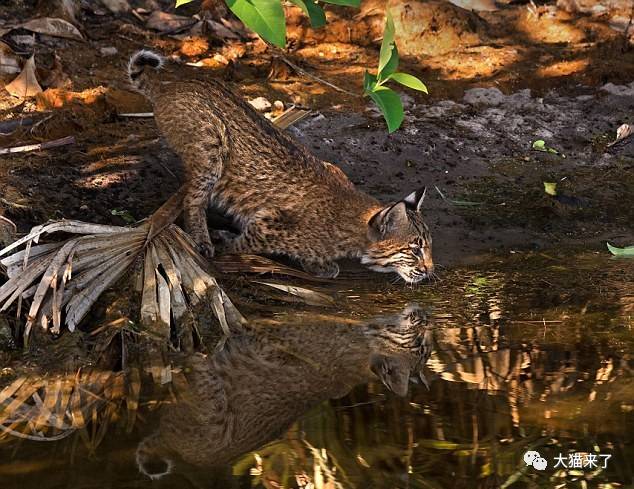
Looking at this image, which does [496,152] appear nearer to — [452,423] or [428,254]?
[428,254]

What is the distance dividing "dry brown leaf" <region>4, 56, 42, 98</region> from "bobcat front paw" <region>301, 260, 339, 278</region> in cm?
266

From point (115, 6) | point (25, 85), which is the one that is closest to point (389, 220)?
point (25, 85)

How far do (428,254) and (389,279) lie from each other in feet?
1.08

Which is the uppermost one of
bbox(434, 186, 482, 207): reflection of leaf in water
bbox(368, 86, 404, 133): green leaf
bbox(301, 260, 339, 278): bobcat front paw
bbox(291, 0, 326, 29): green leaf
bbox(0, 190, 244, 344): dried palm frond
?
bbox(291, 0, 326, 29): green leaf

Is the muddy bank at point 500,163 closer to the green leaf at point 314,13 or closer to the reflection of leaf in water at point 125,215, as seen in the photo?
the reflection of leaf in water at point 125,215

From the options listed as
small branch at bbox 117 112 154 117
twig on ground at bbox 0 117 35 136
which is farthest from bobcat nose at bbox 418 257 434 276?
twig on ground at bbox 0 117 35 136

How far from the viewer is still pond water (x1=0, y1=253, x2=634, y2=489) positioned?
461 cm

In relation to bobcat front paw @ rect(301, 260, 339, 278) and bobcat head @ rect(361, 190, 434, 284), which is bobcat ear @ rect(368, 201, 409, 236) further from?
bobcat front paw @ rect(301, 260, 339, 278)

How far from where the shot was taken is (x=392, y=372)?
5.74m

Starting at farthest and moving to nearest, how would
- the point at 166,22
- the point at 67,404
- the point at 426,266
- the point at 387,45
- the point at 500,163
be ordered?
the point at 166,22
the point at 500,163
the point at 426,266
the point at 67,404
the point at 387,45

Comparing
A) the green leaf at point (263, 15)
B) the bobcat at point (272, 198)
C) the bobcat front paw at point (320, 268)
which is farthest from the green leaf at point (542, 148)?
the green leaf at point (263, 15)

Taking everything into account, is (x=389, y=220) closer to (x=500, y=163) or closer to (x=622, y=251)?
(x=622, y=251)

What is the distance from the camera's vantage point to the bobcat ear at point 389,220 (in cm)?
735

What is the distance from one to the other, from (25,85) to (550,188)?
4098 millimetres
